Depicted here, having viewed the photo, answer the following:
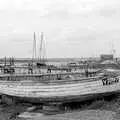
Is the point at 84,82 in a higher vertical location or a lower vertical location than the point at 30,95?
higher

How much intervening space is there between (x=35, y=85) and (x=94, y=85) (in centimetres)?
457

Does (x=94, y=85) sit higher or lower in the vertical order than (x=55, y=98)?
higher

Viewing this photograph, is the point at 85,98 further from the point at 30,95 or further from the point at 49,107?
the point at 30,95

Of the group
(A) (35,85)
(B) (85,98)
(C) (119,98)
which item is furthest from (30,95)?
(C) (119,98)

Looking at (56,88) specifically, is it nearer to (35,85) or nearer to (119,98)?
(35,85)

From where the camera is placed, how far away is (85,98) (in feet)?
47.9

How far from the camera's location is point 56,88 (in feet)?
49.1

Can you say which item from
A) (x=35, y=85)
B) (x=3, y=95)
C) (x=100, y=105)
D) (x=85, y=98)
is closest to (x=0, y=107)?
(x=3, y=95)

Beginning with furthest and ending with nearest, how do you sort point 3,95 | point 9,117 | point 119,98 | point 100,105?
1. point 3,95
2. point 119,98
3. point 100,105
4. point 9,117

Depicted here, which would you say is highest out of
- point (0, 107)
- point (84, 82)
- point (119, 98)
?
point (84, 82)

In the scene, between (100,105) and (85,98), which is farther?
(85,98)

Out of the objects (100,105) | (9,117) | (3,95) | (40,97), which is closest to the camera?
(9,117)

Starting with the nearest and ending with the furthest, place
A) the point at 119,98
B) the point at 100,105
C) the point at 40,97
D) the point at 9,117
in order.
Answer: the point at 9,117, the point at 100,105, the point at 119,98, the point at 40,97

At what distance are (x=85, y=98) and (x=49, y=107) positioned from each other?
2.73 metres
